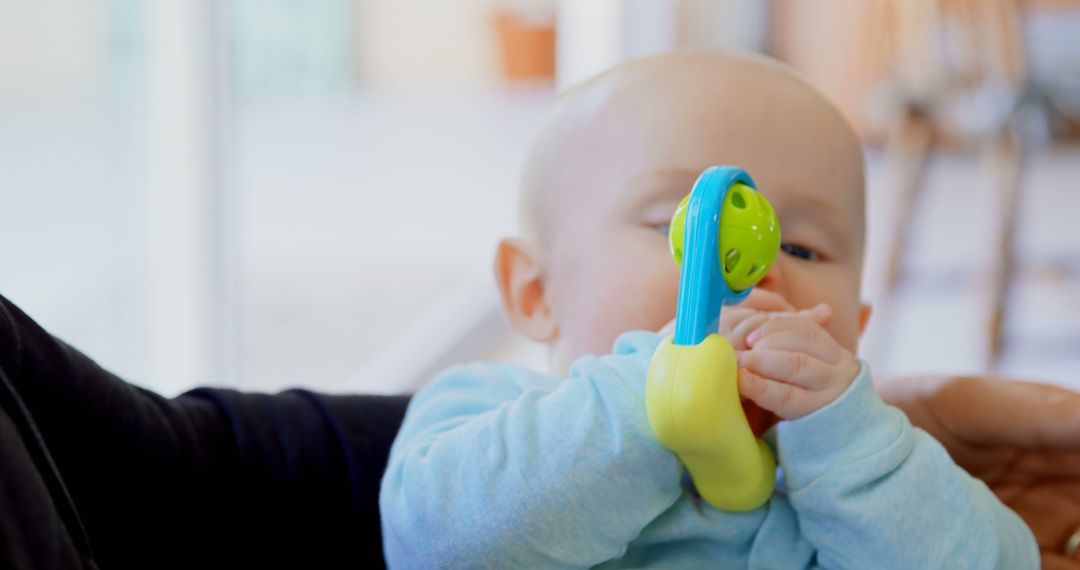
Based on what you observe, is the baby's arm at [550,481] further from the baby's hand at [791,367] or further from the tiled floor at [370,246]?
the tiled floor at [370,246]

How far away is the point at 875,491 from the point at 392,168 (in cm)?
331

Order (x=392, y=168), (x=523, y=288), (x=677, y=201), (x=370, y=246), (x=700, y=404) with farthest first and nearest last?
1. (x=392, y=168)
2. (x=370, y=246)
3. (x=523, y=288)
4. (x=677, y=201)
5. (x=700, y=404)

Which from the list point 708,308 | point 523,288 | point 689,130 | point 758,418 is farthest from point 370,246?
point 708,308

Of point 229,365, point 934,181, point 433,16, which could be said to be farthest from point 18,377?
point 934,181

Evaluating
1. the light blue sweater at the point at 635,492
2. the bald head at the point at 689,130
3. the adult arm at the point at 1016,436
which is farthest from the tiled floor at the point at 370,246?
the adult arm at the point at 1016,436

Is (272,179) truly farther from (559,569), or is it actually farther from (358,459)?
(559,569)

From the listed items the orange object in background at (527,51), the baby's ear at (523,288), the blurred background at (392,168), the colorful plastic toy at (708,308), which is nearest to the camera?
the colorful plastic toy at (708,308)

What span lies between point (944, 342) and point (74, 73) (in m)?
2.34

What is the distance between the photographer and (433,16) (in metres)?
4.72

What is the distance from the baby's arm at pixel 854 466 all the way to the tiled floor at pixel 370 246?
1053 millimetres

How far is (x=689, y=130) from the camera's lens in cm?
102

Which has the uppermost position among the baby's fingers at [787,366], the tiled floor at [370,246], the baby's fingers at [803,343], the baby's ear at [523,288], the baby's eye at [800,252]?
the baby's eye at [800,252]

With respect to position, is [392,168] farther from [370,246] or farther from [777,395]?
[777,395]

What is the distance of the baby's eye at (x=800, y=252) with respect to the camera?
101 cm
